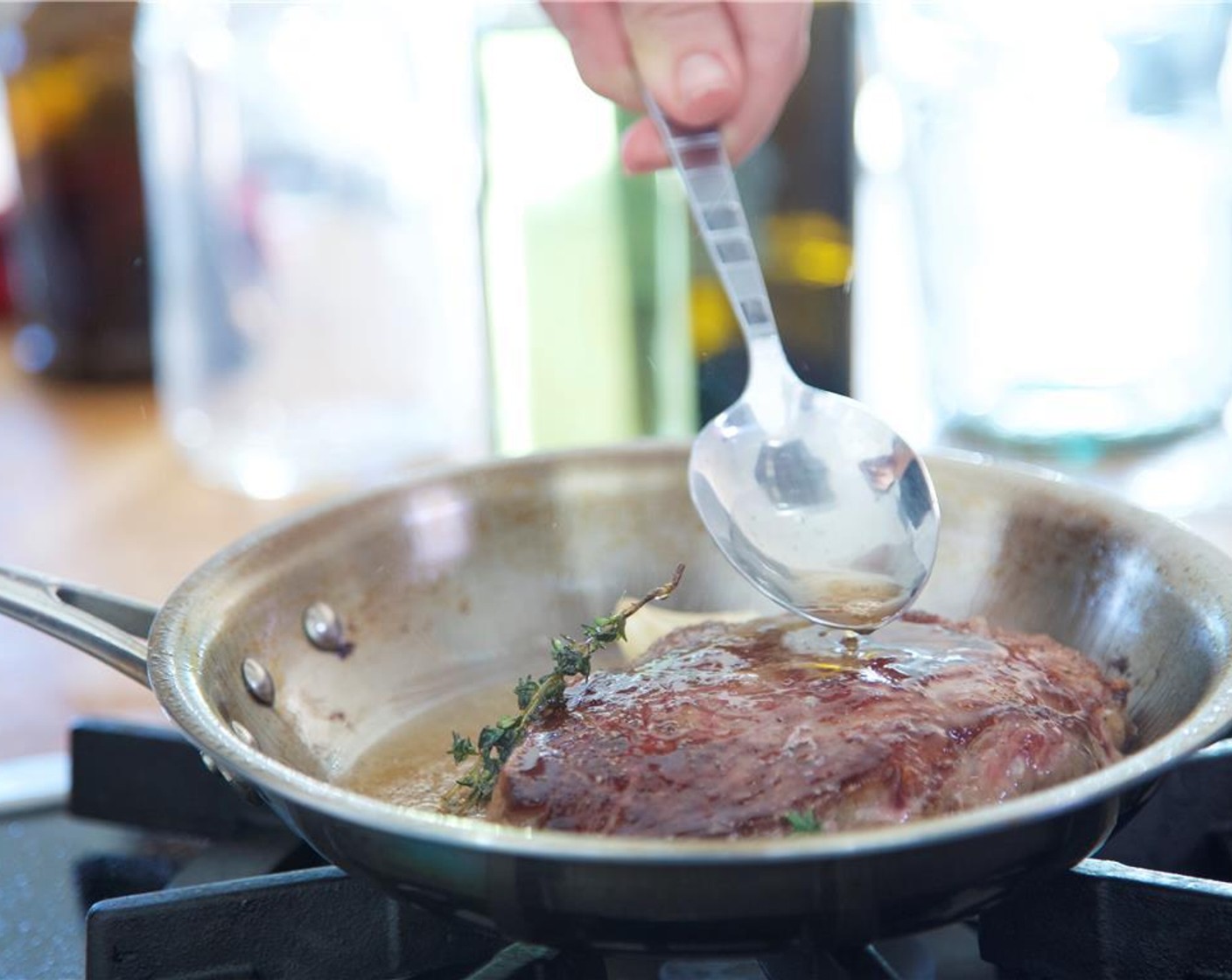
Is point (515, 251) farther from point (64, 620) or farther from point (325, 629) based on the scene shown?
point (64, 620)

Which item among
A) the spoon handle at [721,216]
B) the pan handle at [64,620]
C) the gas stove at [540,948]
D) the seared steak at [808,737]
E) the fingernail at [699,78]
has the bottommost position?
the gas stove at [540,948]

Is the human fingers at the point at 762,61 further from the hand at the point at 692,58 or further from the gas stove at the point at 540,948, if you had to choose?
the gas stove at the point at 540,948

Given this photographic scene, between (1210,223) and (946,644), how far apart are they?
0.89 meters

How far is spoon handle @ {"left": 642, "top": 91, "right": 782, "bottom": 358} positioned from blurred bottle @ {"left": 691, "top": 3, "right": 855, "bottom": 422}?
364 millimetres

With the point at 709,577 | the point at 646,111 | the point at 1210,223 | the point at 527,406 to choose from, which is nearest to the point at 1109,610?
the point at 709,577

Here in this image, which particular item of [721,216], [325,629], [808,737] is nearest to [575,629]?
[325,629]

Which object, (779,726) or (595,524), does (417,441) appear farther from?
(779,726)

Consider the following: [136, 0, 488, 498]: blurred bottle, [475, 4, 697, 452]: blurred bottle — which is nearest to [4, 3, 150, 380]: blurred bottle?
[136, 0, 488, 498]: blurred bottle

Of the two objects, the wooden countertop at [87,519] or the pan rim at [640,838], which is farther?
the wooden countertop at [87,519]

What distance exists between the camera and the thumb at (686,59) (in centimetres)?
94

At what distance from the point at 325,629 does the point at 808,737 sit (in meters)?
0.36

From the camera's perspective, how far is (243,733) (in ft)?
2.41

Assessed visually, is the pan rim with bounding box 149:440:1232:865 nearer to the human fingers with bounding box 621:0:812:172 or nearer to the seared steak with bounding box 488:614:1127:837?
the seared steak with bounding box 488:614:1127:837

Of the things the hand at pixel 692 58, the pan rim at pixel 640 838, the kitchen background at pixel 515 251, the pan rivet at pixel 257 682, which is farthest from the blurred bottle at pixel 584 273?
the pan rim at pixel 640 838
